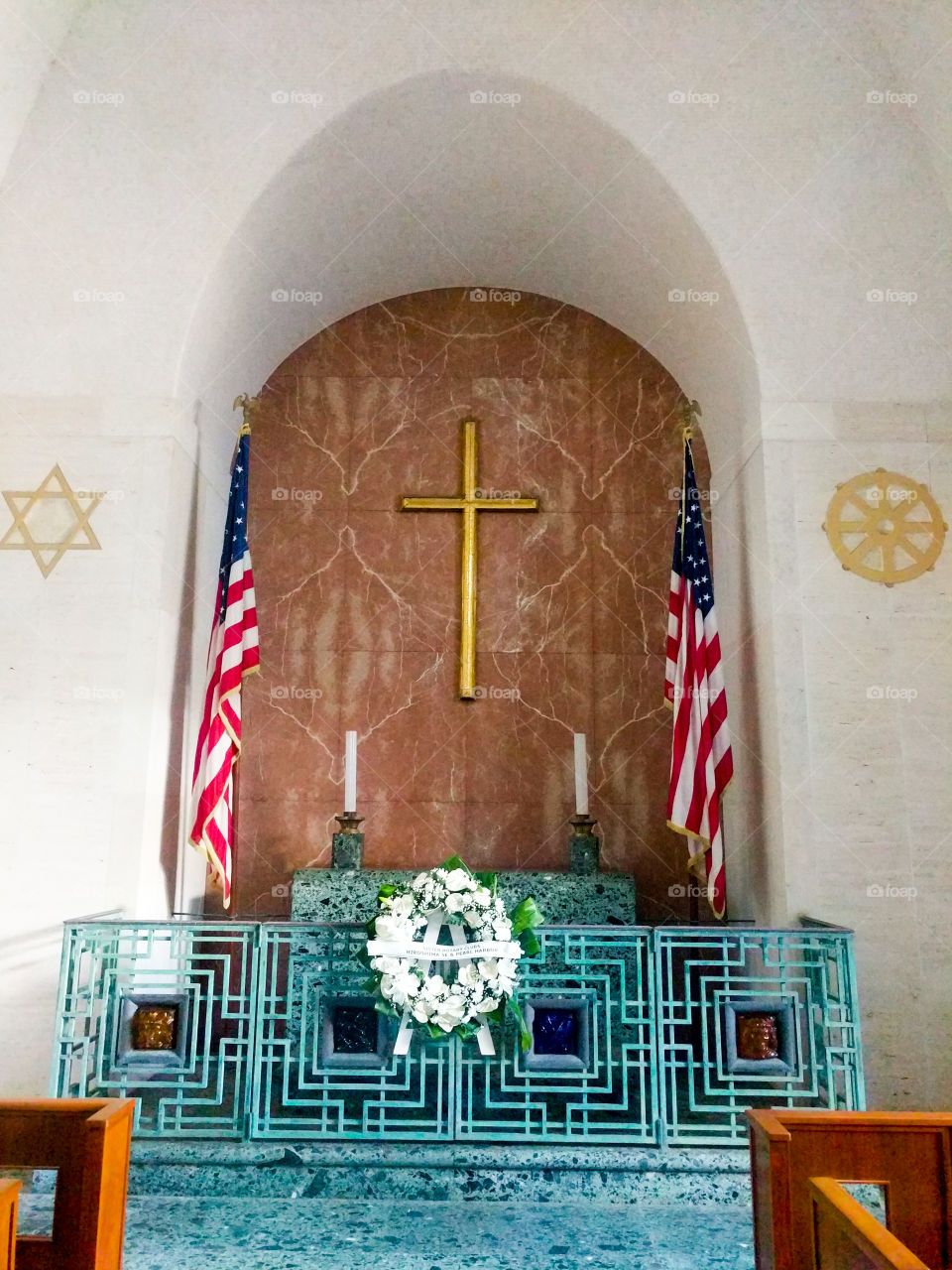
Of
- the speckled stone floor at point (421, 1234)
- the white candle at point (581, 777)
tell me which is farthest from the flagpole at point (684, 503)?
the speckled stone floor at point (421, 1234)

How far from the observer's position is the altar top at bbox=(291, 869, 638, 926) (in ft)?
17.4

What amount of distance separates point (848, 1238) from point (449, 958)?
2354mm

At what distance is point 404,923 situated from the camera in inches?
170

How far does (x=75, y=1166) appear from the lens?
2.66m

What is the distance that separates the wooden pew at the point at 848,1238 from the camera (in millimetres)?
1879

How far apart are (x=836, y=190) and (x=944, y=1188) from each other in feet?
16.0

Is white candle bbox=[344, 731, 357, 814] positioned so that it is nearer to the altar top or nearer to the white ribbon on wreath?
the altar top

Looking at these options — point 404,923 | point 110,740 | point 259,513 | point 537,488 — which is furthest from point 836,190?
point 110,740

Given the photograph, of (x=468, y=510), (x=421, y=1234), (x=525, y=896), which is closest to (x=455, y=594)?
(x=468, y=510)

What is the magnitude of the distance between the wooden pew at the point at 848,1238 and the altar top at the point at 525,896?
295 cm

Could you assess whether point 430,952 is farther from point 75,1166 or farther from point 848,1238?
point 848,1238

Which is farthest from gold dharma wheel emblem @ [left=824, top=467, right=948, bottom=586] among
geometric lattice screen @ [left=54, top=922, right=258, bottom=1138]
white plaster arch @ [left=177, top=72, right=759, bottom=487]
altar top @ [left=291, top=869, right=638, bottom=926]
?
geometric lattice screen @ [left=54, top=922, right=258, bottom=1138]

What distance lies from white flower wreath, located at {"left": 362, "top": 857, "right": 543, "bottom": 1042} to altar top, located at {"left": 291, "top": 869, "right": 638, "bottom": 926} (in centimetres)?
88

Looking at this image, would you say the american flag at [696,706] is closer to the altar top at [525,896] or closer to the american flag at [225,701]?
the altar top at [525,896]
